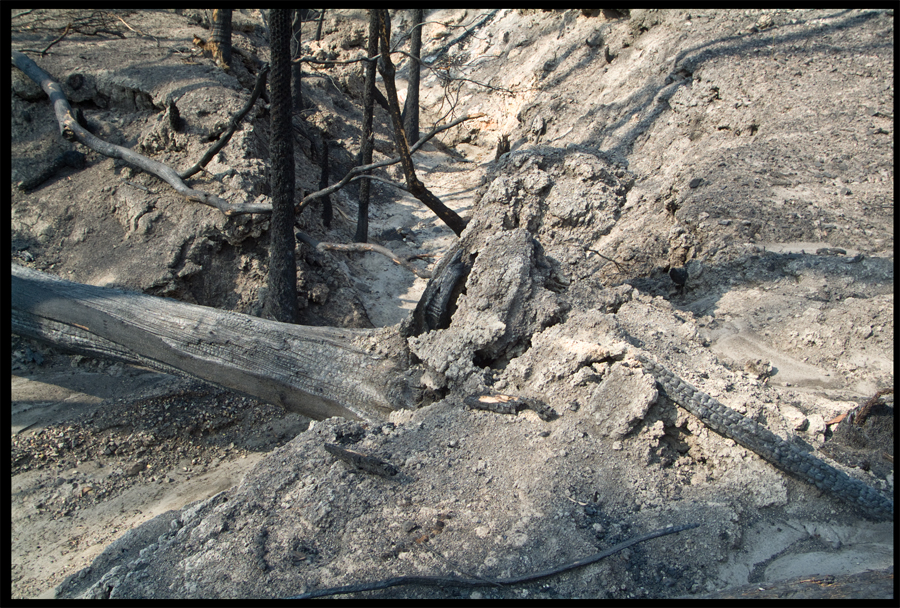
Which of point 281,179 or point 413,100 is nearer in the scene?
point 281,179

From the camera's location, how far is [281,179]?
558 centimetres

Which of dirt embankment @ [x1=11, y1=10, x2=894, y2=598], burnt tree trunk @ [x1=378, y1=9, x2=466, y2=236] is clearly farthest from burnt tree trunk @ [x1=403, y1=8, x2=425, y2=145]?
burnt tree trunk @ [x1=378, y1=9, x2=466, y2=236]

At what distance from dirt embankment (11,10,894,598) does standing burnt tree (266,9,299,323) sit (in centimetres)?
43

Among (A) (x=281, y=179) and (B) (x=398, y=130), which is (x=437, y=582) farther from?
(A) (x=281, y=179)

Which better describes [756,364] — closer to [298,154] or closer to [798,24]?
[798,24]

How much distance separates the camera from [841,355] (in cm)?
357

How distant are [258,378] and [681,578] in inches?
115

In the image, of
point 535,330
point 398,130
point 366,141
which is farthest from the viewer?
point 366,141

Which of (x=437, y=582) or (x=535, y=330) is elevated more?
(x=535, y=330)

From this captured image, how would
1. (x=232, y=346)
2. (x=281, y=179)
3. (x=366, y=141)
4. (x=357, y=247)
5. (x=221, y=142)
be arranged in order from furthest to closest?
(x=366, y=141)
(x=221, y=142)
(x=357, y=247)
(x=281, y=179)
(x=232, y=346)

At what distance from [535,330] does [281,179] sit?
3.55 metres

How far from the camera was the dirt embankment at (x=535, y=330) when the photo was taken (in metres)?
2.13

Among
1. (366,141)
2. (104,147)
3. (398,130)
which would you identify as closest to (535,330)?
(398,130)

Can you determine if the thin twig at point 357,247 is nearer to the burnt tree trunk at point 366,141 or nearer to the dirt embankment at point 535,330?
the dirt embankment at point 535,330
